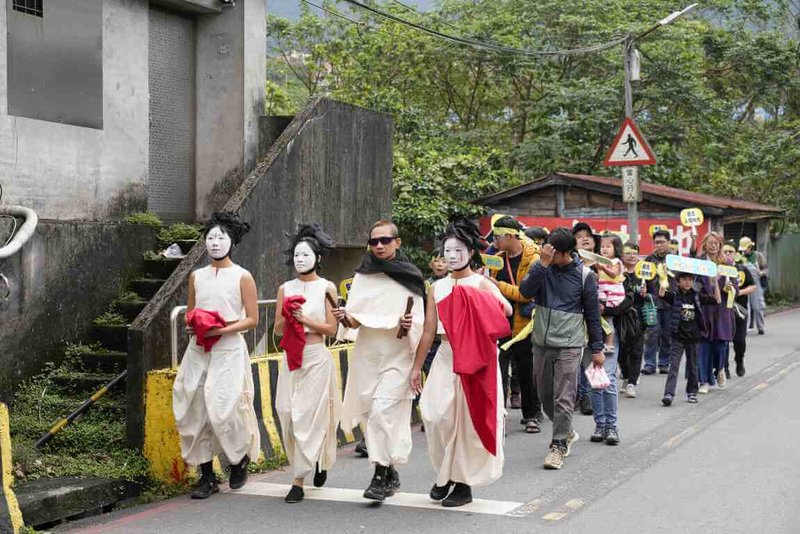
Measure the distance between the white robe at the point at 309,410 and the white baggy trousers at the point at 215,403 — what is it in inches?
A: 12.3

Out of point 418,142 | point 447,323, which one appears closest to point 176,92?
point 447,323

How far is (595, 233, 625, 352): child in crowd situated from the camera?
10852mm

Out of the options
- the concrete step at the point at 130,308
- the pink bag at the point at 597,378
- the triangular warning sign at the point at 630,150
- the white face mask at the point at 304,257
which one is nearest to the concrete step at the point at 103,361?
the concrete step at the point at 130,308

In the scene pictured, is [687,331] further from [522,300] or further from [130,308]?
[130,308]

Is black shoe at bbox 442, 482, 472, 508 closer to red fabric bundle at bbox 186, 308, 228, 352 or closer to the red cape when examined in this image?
the red cape

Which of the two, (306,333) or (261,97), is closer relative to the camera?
(306,333)

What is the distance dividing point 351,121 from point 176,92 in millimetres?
2269

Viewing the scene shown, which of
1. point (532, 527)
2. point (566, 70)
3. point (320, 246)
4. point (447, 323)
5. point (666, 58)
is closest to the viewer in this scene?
point (532, 527)

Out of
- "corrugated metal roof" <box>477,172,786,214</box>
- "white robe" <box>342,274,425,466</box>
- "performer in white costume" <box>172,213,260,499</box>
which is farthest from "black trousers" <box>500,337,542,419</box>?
"corrugated metal roof" <box>477,172,786,214</box>

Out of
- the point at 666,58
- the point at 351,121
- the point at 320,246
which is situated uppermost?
the point at 666,58

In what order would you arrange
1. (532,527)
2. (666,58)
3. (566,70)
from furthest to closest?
(566,70), (666,58), (532,527)

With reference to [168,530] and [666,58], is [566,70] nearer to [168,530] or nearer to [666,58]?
[666,58]

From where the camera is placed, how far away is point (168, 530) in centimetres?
698

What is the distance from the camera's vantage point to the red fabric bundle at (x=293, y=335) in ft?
25.8
